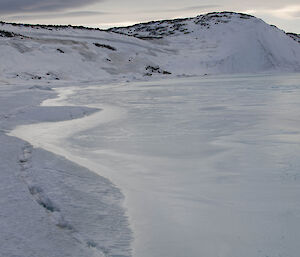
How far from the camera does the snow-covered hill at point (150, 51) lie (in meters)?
27.2

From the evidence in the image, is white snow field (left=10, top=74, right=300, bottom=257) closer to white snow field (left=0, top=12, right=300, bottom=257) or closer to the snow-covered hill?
white snow field (left=0, top=12, right=300, bottom=257)

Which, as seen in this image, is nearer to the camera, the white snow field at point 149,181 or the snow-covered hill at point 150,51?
the white snow field at point 149,181

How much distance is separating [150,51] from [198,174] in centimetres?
3492

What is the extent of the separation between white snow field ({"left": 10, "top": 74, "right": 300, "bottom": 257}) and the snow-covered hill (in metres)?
17.8

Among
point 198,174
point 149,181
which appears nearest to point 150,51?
point 198,174

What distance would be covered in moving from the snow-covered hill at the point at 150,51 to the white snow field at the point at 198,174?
1782 centimetres

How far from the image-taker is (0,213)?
245cm

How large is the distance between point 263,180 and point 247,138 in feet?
6.08

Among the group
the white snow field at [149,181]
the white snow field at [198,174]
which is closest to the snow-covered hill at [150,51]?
the white snow field at [149,181]

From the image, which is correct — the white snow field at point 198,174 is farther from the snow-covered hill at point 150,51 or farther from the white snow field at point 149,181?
the snow-covered hill at point 150,51

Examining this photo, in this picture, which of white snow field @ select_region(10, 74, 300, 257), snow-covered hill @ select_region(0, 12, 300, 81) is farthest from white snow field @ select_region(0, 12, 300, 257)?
snow-covered hill @ select_region(0, 12, 300, 81)

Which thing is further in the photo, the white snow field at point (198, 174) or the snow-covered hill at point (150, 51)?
the snow-covered hill at point (150, 51)

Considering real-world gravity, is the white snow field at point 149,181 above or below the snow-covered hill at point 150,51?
below

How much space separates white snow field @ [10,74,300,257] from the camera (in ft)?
7.64
